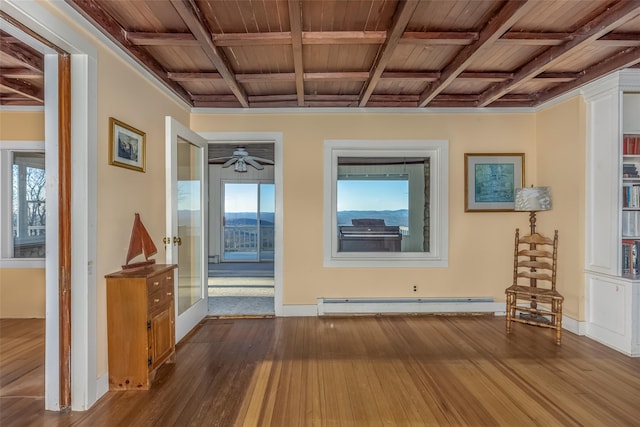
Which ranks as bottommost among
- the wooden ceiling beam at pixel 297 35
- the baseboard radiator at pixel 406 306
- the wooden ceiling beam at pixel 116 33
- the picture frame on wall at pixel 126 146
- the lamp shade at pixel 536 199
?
the baseboard radiator at pixel 406 306

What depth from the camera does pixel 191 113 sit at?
13.8 feet

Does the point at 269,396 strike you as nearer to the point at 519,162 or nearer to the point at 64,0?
the point at 64,0

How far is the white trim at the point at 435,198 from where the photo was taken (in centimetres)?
425

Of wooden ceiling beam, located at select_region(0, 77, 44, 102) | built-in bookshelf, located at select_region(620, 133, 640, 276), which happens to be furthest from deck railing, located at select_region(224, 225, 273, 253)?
built-in bookshelf, located at select_region(620, 133, 640, 276)

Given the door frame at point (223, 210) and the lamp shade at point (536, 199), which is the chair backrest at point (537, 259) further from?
the door frame at point (223, 210)

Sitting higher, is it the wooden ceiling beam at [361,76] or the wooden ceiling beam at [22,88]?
the wooden ceiling beam at [361,76]

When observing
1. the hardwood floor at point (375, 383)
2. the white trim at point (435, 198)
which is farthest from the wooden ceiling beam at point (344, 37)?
the hardwood floor at point (375, 383)

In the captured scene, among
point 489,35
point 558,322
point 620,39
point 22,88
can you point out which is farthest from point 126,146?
point 558,322

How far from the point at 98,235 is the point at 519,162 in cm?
460

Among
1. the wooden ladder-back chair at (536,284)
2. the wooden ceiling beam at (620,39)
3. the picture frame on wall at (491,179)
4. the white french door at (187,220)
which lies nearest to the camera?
the wooden ceiling beam at (620,39)

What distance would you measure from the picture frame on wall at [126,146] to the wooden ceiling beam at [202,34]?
2.99ft

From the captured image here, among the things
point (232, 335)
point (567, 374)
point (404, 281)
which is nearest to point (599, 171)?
point (567, 374)

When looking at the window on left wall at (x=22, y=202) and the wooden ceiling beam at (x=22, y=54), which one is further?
the window on left wall at (x=22, y=202)

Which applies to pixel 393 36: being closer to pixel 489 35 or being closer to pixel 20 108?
pixel 489 35
